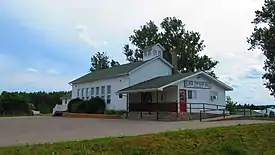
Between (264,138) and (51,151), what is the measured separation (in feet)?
23.6

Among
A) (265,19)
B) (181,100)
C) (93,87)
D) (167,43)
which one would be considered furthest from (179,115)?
(167,43)

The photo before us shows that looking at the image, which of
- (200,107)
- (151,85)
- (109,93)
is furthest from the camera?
(109,93)

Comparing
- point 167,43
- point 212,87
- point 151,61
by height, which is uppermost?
point 167,43

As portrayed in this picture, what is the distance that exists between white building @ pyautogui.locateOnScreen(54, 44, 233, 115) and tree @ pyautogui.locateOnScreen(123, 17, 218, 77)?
1650cm

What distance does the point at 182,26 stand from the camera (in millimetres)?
58969

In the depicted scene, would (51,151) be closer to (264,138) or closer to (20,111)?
(264,138)

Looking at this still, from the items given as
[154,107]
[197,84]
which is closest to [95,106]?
[154,107]

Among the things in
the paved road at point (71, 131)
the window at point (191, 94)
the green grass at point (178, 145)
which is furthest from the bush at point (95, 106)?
the green grass at point (178, 145)

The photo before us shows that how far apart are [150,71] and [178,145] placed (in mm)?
26653

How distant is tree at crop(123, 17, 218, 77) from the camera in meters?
56.2

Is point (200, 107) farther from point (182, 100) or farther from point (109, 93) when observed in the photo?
point (109, 93)

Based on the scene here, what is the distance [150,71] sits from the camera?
1502 inches

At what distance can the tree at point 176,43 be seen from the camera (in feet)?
184

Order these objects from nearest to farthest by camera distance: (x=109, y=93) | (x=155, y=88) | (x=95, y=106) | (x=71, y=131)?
(x=71, y=131) → (x=155, y=88) → (x=95, y=106) → (x=109, y=93)
